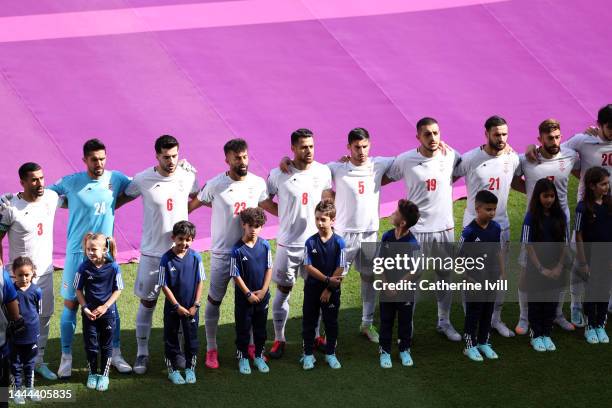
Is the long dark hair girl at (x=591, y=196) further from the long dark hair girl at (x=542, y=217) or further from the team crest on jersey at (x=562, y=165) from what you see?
the long dark hair girl at (x=542, y=217)

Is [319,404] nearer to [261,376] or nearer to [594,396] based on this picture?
[261,376]

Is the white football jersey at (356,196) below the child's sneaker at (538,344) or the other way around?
the other way around

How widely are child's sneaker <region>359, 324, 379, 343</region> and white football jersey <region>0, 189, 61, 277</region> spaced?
2.68 metres

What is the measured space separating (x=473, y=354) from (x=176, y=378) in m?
2.39

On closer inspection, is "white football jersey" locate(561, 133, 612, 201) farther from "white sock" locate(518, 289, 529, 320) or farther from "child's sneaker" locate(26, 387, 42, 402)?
"child's sneaker" locate(26, 387, 42, 402)

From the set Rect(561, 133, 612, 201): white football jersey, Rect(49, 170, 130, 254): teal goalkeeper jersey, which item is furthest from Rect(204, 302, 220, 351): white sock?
Rect(561, 133, 612, 201): white football jersey

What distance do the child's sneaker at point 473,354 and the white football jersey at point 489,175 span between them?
1.03 m

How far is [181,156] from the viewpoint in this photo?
38.1ft

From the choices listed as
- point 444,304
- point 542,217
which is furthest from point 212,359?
point 542,217

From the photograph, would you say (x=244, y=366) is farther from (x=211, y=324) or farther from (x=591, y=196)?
(x=591, y=196)

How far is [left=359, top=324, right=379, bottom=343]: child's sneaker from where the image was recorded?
342 inches

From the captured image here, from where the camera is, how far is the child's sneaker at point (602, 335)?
8587 mm

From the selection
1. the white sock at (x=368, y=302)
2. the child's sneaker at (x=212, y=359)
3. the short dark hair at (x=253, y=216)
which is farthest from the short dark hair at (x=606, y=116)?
the child's sneaker at (x=212, y=359)

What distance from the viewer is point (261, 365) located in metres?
8.09
